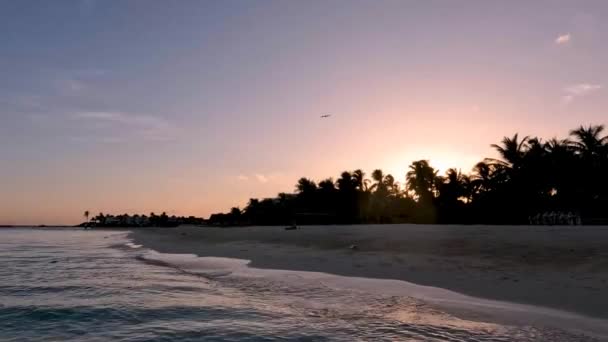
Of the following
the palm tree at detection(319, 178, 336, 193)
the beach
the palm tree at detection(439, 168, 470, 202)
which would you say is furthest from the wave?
the palm tree at detection(319, 178, 336, 193)

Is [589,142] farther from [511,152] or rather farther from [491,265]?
[491,265]

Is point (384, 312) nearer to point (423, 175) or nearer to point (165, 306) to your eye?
point (165, 306)

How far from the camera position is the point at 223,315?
931cm

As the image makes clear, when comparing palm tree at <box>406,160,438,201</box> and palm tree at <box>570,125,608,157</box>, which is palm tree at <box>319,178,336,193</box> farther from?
palm tree at <box>570,125,608,157</box>

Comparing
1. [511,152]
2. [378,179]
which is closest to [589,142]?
[511,152]

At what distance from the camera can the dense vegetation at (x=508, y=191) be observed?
45375mm

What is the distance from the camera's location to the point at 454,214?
55.9 metres

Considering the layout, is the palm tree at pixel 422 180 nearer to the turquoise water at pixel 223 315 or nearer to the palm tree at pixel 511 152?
the palm tree at pixel 511 152

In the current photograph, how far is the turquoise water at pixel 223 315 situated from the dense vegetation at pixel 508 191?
115ft

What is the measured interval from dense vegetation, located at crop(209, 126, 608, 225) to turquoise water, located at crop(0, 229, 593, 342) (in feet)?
115

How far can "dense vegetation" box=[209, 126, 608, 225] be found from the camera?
4538 centimetres

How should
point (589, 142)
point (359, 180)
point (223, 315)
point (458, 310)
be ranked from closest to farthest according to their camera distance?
point (458, 310) → point (223, 315) → point (589, 142) → point (359, 180)

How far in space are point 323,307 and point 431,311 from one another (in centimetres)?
225

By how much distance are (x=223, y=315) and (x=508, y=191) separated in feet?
156
